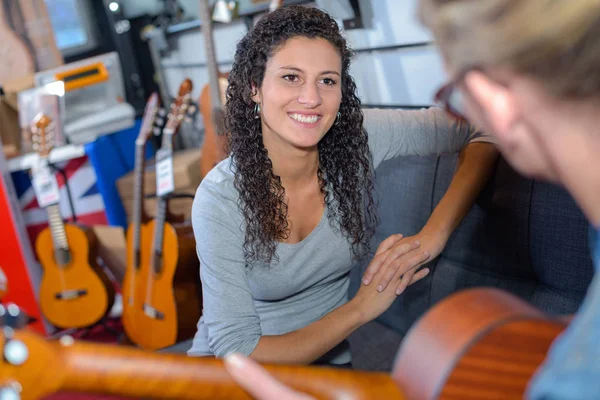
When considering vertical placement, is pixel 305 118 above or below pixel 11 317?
above

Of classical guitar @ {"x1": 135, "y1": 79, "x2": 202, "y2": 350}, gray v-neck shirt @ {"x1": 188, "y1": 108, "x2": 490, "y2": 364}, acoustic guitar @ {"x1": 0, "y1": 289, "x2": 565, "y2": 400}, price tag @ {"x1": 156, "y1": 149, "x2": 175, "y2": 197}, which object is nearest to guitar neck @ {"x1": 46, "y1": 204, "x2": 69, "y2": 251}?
classical guitar @ {"x1": 135, "y1": 79, "x2": 202, "y2": 350}

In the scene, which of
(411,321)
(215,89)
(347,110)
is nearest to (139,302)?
(215,89)

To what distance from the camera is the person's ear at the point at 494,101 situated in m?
0.44

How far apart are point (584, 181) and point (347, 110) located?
933mm

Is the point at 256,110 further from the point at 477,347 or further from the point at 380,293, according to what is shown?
the point at 477,347

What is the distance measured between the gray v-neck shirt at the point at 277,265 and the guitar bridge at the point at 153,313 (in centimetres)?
103

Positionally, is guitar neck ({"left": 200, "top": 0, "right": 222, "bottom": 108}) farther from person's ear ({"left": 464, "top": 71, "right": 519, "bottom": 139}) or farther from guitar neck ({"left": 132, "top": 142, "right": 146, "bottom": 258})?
person's ear ({"left": 464, "top": 71, "right": 519, "bottom": 139})

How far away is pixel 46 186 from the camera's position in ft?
8.41

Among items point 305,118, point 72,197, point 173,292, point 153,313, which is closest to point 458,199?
point 305,118

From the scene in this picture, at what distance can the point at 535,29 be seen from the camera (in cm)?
40

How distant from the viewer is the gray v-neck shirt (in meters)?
1.07

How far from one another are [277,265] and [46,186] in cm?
177

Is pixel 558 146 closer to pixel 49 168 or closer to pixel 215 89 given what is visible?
pixel 215 89

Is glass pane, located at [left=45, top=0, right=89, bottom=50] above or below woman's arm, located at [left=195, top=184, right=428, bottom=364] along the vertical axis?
above
